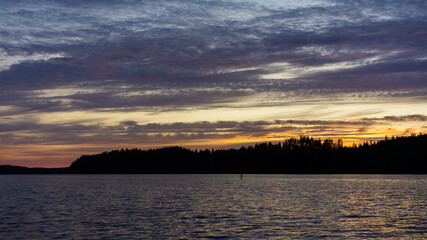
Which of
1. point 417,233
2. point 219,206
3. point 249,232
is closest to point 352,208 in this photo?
point 219,206

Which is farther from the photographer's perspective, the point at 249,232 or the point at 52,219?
the point at 52,219

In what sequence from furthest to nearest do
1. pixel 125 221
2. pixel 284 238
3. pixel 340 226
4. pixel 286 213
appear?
pixel 286 213
pixel 125 221
pixel 340 226
pixel 284 238

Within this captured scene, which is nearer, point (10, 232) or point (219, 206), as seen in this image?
point (10, 232)

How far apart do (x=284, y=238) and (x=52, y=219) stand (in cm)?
2868

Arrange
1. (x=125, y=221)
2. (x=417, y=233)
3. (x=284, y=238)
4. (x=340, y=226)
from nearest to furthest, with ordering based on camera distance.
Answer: (x=284, y=238) → (x=417, y=233) → (x=340, y=226) → (x=125, y=221)

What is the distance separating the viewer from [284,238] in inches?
1569

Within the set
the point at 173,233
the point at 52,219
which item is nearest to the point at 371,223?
the point at 173,233

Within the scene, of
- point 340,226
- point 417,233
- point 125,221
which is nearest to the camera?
point 417,233

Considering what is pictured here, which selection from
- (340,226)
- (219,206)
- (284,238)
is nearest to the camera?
(284,238)

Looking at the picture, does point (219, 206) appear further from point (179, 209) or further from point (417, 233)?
point (417, 233)

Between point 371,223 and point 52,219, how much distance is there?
3602 centimetres

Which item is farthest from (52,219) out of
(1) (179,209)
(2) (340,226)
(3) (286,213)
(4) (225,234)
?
(2) (340,226)

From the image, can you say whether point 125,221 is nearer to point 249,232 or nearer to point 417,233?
point 249,232

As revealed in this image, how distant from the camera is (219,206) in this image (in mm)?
69188
